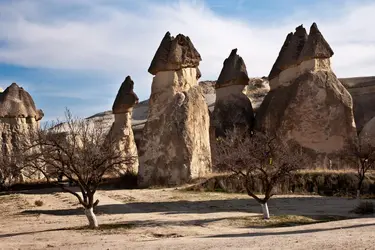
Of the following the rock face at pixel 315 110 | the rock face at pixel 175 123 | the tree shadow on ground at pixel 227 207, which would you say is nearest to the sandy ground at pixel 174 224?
the tree shadow on ground at pixel 227 207

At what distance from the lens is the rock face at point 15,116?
27578 mm

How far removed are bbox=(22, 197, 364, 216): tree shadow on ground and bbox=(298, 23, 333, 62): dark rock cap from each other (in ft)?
33.6

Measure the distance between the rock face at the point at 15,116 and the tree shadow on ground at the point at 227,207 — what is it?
13294 mm

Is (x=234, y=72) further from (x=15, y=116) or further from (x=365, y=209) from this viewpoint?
(x=365, y=209)

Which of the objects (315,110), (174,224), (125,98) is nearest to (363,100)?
(315,110)

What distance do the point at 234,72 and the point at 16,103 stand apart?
1261cm

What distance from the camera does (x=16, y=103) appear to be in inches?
1121

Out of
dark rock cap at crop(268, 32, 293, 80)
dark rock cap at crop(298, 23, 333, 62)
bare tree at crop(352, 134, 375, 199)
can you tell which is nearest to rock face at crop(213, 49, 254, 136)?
dark rock cap at crop(268, 32, 293, 80)

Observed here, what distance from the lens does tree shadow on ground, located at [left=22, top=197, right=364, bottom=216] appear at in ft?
45.6

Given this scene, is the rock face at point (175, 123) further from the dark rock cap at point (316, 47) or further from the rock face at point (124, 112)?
the rock face at point (124, 112)

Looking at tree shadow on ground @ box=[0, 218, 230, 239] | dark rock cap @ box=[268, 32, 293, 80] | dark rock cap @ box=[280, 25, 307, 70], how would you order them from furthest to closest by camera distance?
dark rock cap @ box=[268, 32, 293, 80] < dark rock cap @ box=[280, 25, 307, 70] < tree shadow on ground @ box=[0, 218, 230, 239]

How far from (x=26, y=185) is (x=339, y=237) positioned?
21.2 m

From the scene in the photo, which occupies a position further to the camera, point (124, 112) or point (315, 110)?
point (124, 112)

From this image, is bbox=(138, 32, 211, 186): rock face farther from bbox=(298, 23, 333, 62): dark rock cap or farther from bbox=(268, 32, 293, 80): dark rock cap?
bbox=(268, 32, 293, 80): dark rock cap
